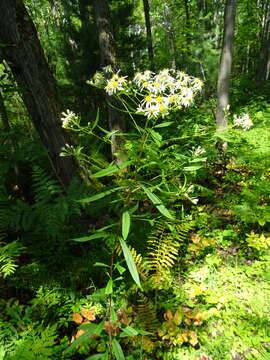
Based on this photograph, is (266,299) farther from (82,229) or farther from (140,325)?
(82,229)

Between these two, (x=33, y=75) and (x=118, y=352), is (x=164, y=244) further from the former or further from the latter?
(x=33, y=75)

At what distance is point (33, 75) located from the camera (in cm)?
220

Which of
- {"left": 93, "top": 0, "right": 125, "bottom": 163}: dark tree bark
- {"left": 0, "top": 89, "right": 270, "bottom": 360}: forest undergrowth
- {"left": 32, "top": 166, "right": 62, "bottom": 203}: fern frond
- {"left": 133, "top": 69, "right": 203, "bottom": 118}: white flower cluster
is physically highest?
{"left": 93, "top": 0, "right": 125, "bottom": 163}: dark tree bark

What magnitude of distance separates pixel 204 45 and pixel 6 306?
336 inches

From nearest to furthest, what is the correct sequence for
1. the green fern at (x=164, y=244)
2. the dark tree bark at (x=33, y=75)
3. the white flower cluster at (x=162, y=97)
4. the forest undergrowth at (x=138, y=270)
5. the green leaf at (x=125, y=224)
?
the green leaf at (x=125, y=224)
the white flower cluster at (x=162, y=97)
the forest undergrowth at (x=138, y=270)
the green fern at (x=164, y=244)
the dark tree bark at (x=33, y=75)

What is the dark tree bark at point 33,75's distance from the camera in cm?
206

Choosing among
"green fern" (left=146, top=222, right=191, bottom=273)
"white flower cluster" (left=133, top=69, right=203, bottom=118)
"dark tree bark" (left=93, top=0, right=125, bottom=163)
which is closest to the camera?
"white flower cluster" (left=133, top=69, right=203, bottom=118)

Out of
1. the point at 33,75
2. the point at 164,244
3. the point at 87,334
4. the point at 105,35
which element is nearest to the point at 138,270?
the point at 164,244

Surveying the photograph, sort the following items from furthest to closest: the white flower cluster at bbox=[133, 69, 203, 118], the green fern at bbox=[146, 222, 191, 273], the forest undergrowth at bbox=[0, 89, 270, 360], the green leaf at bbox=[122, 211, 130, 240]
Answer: the green fern at bbox=[146, 222, 191, 273]
the forest undergrowth at bbox=[0, 89, 270, 360]
the white flower cluster at bbox=[133, 69, 203, 118]
the green leaf at bbox=[122, 211, 130, 240]

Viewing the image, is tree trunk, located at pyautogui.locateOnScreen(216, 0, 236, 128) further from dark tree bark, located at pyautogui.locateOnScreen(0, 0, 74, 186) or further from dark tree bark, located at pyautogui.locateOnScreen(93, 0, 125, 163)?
dark tree bark, located at pyautogui.locateOnScreen(0, 0, 74, 186)

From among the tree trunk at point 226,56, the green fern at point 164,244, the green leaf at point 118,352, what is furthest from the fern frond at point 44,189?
the tree trunk at point 226,56

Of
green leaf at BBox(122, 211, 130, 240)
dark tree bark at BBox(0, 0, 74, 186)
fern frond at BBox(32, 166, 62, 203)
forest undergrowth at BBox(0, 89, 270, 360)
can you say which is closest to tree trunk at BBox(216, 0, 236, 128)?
forest undergrowth at BBox(0, 89, 270, 360)

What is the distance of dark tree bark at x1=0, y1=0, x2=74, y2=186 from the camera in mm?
2064

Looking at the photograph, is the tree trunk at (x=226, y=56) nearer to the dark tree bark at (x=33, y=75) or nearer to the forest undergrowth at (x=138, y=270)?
the forest undergrowth at (x=138, y=270)
